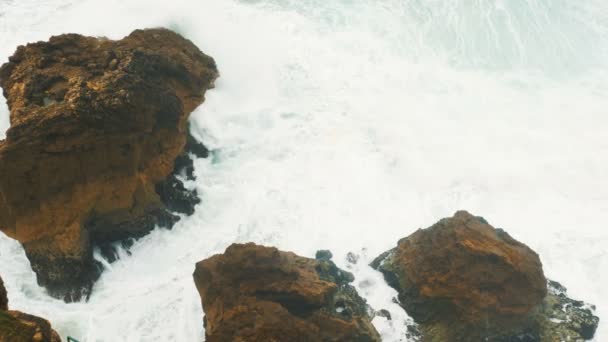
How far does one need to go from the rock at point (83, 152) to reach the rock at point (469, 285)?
5199 millimetres

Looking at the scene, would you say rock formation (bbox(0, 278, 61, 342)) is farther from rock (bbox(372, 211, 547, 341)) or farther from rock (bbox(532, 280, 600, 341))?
rock (bbox(532, 280, 600, 341))

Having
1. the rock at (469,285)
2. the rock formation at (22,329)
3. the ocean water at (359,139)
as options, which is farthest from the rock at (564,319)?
the rock formation at (22,329)

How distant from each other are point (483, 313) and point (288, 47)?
11.5 meters

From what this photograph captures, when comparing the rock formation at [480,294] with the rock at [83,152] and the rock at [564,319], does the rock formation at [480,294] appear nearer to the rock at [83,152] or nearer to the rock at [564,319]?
the rock at [564,319]

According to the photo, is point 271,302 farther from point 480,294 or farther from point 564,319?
point 564,319

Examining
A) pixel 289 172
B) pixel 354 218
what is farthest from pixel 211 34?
pixel 354 218

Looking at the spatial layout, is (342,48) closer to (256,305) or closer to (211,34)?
(211,34)

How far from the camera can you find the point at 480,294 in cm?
868

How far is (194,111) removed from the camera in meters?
13.0

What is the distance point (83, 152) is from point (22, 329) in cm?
550

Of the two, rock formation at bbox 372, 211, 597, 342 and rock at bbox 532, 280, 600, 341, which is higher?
rock formation at bbox 372, 211, 597, 342

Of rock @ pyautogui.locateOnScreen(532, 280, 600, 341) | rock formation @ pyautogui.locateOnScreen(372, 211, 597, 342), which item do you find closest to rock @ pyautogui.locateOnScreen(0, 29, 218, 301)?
rock formation @ pyautogui.locateOnScreen(372, 211, 597, 342)

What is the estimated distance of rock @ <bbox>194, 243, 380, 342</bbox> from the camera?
7.36 meters

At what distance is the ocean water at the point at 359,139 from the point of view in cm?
972
